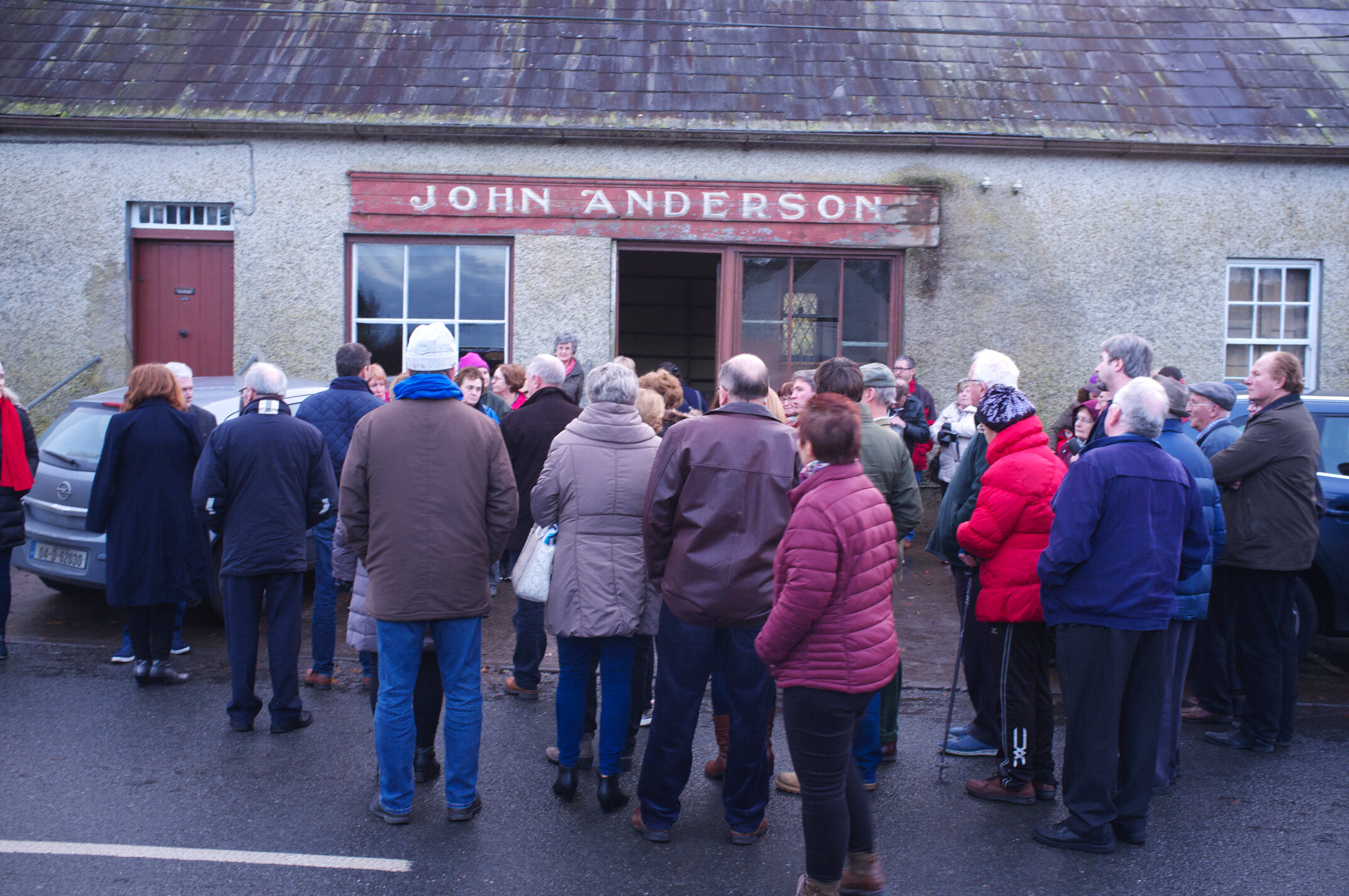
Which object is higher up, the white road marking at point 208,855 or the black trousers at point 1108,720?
the black trousers at point 1108,720

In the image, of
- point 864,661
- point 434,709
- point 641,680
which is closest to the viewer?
point 864,661

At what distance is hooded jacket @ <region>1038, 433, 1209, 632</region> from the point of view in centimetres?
383

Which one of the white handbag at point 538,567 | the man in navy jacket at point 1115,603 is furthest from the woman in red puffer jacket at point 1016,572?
the white handbag at point 538,567

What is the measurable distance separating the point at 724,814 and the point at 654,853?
41cm

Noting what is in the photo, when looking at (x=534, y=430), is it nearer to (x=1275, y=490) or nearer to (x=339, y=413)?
(x=339, y=413)

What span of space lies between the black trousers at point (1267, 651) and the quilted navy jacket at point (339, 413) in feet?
16.2

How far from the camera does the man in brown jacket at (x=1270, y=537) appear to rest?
16.5 ft

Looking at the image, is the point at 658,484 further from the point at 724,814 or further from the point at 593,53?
the point at 593,53

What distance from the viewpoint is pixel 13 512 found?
6.07 metres

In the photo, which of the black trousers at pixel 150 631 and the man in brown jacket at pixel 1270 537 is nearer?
the man in brown jacket at pixel 1270 537

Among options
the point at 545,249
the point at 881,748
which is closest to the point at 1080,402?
the point at 881,748

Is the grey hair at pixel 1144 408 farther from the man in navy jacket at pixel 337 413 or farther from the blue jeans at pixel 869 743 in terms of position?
the man in navy jacket at pixel 337 413

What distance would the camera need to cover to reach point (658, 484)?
12.7 feet

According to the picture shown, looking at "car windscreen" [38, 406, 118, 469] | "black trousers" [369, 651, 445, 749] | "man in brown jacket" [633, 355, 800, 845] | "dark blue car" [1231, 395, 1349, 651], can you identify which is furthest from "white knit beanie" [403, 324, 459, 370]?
"dark blue car" [1231, 395, 1349, 651]
